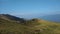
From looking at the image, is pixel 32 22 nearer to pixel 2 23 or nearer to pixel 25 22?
pixel 25 22

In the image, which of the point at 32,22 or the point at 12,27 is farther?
the point at 32,22

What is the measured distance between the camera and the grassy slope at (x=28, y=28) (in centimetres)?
2473

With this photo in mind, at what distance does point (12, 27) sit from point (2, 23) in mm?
2257

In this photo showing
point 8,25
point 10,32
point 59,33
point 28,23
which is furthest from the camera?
point 28,23

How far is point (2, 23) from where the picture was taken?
2822cm

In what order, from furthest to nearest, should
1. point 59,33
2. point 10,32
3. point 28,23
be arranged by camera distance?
point 28,23, point 59,33, point 10,32

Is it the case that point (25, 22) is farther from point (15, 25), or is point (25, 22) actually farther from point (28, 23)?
point (15, 25)

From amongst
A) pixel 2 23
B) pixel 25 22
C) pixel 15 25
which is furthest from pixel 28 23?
pixel 2 23

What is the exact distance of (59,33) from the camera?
25641 mm

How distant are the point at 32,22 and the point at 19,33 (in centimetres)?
593

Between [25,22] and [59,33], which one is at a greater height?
[25,22]

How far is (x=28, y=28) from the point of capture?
89.6ft

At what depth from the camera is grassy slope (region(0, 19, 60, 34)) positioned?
24734 millimetres

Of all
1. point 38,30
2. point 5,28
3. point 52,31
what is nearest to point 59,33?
point 52,31
